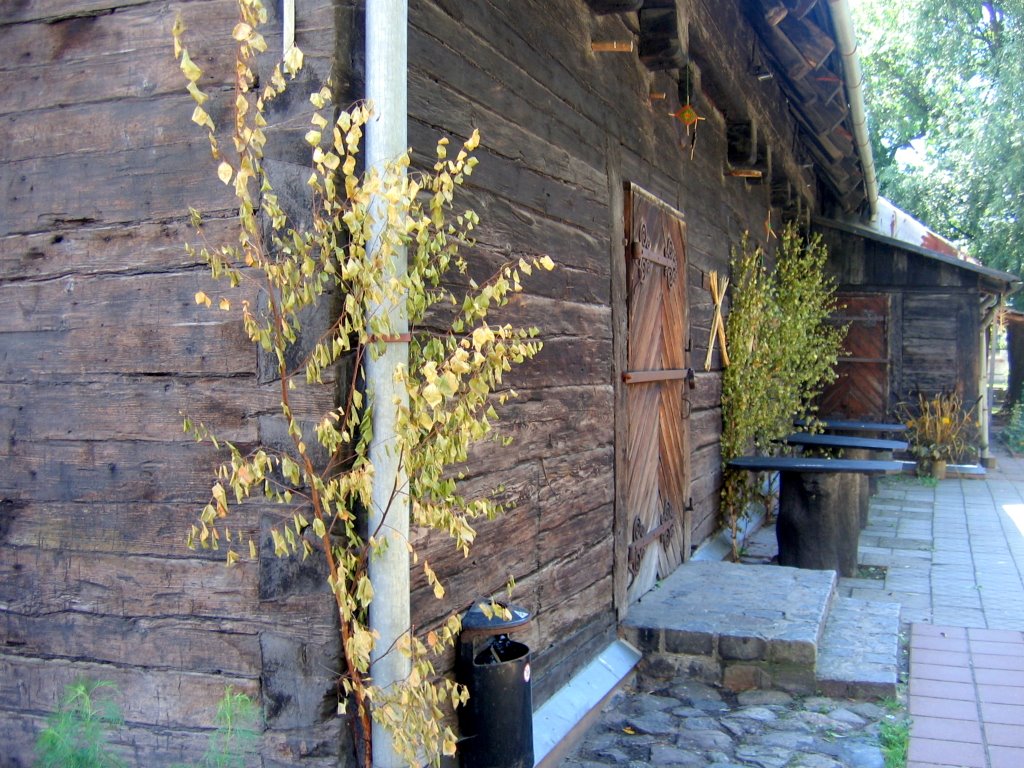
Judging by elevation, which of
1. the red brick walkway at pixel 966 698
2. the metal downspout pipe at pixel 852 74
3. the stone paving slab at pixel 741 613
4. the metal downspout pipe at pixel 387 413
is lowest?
the red brick walkway at pixel 966 698

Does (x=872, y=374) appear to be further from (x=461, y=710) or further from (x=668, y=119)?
(x=461, y=710)

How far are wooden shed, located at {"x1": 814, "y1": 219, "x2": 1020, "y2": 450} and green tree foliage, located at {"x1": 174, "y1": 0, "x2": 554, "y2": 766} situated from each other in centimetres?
1145

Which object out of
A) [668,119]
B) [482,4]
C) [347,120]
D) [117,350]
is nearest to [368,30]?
[347,120]

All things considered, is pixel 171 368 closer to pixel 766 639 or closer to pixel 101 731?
pixel 101 731

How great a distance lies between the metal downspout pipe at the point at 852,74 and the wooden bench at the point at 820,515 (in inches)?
105

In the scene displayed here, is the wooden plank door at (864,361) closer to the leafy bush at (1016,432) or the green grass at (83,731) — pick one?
the leafy bush at (1016,432)

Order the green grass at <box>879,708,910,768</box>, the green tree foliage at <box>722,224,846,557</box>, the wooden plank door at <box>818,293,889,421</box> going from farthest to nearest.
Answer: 1. the wooden plank door at <box>818,293,889,421</box>
2. the green tree foliage at <box>722,224,846,557</box>
3. the green grass at <box>879,708,910,768</box>

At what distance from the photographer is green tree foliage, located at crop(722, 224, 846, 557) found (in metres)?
7.55

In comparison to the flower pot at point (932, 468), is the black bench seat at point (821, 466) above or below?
above

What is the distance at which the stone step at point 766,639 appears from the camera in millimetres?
4473

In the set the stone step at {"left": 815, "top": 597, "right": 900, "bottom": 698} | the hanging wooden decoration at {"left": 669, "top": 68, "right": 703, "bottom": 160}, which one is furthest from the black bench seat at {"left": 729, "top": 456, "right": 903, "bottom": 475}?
the hanging wooden decoration at {"left": 669, "top": 68, "right": 703, "bottom": 160}

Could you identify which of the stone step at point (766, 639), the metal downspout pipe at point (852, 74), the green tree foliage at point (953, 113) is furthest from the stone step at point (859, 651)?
the green tree foliage at point (953, 113)

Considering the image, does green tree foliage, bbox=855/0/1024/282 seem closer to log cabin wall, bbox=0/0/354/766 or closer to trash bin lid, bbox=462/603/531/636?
trash bin lid, bbox=462/603/531/636

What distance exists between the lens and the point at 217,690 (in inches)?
100
